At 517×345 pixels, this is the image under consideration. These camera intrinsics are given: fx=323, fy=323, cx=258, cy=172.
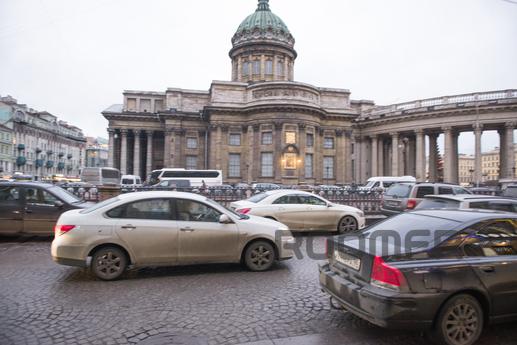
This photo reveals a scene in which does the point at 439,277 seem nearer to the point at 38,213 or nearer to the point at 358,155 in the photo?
the point at 38,213

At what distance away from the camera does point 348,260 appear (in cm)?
418

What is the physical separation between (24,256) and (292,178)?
108 ft

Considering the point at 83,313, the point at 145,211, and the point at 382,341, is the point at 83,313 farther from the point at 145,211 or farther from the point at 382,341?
the point at 382,341

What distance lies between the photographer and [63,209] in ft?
30.2

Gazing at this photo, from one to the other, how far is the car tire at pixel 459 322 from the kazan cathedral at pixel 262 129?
116 feet

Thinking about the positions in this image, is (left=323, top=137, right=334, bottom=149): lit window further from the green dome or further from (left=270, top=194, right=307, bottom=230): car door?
(left=270, top=194, right=307, bottom=230): car door

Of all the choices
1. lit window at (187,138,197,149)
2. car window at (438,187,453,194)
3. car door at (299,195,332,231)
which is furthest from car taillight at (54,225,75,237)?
lit window at (187,138,197,149)

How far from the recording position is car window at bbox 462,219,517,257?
384cm

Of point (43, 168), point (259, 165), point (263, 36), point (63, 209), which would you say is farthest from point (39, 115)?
point (63, 209)

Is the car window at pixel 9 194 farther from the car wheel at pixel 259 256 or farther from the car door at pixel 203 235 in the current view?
the car wheel at pixel 259 256

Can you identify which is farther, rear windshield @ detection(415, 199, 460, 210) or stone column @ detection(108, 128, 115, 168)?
stone column @ detection(108, 128, 115, 168)

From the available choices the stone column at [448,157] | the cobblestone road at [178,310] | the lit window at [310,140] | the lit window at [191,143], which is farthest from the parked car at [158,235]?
the stone column at [448,157]

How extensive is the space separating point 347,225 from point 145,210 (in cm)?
722

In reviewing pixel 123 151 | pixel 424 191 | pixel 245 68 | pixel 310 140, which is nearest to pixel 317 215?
pixel 424 191
